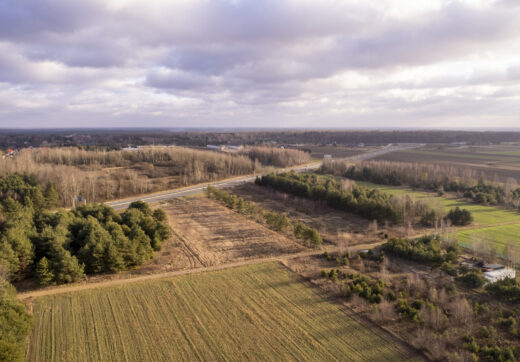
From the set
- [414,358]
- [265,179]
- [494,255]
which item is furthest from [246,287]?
[265,179]

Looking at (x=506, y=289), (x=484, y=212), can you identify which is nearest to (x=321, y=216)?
(x=484, y=212)

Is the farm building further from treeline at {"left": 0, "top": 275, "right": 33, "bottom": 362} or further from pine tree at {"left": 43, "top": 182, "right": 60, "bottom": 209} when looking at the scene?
pine tree at {"left": 43, "top": 182, "right": 60, "bottom": 209}

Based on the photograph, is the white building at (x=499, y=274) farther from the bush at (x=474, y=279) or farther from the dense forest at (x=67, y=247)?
the dense forest at (x=67, y=247)

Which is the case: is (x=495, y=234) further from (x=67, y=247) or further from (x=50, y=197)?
(x=50, y=197)

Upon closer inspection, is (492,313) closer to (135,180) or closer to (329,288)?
(329,288)

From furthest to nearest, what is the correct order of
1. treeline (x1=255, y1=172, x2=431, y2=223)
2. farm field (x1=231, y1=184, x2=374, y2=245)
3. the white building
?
1. treeline (x1=255, y1=172, x2=431, y2=223)
2. farm field (x1=231, y1=184, x2=374, y2=245)
3. the white building

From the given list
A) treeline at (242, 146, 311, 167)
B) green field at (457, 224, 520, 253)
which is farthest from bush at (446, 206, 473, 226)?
treeline at (242, 146, 311, 167)

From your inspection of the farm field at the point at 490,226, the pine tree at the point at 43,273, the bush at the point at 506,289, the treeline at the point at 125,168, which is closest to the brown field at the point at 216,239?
the pine tree at the point at 43,273
